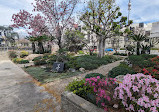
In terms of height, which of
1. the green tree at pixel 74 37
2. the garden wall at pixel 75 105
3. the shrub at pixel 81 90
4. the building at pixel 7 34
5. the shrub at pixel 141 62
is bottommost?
the garden wall at pixel 75 105

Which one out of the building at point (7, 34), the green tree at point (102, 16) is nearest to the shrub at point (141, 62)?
the green tree at point (102, 16)

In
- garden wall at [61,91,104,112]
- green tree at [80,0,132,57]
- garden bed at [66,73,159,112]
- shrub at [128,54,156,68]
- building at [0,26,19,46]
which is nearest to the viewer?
garden bed at [66,73,159,112]

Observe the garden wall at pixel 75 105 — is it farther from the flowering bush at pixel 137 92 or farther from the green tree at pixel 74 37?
the green tree at pixel 74 37

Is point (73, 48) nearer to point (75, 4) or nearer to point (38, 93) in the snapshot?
point (75, 4)

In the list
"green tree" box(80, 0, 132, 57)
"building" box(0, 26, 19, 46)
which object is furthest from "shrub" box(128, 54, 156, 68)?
"building" box(0, 26, 19, 46)

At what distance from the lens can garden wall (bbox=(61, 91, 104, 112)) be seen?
1.77 meters

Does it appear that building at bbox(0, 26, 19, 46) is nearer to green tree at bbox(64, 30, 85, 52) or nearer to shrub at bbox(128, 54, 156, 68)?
green tree at bbox(64, 30, 85, 52)

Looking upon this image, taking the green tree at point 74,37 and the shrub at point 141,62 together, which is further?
→ the green tree at point 74,37

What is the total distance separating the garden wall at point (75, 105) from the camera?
5.80ft

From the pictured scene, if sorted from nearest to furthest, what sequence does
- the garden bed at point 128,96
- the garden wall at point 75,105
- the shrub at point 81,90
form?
1. the garden bed at point 128,96
2. the garden wall at point 75,105
3. the shrub at point 81,90

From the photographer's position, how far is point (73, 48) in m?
19.8

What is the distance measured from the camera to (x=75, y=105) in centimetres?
193

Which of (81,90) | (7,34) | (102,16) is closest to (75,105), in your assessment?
(81,90)

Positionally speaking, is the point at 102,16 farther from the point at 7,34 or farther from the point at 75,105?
the point at 7,34
